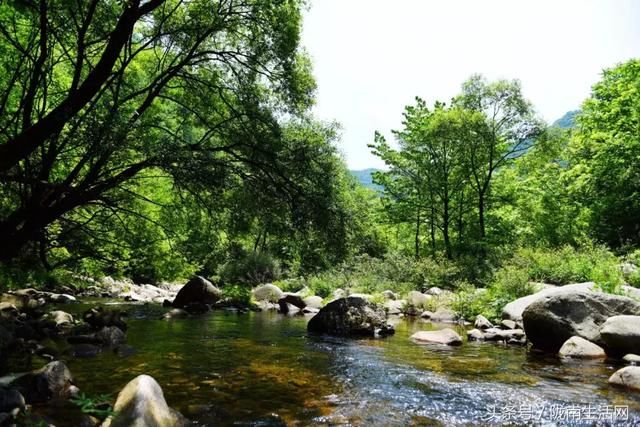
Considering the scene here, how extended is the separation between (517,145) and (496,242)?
7043 millimetres

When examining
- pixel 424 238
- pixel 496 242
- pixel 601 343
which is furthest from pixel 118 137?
pixel 424 238

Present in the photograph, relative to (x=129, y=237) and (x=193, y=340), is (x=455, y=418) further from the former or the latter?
(x=129, y=237)

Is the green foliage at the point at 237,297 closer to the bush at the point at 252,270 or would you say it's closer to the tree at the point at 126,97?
the bush at the point at 252,270

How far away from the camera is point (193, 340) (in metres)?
10.9

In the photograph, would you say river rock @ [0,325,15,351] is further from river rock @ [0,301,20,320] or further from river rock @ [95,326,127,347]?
river rock @ [0,301,20,320]

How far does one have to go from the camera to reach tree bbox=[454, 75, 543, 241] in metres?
29.2

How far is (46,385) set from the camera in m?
5.67

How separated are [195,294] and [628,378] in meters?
16.8

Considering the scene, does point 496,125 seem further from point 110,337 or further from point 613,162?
point 110,337

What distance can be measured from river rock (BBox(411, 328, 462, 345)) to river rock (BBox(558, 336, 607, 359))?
2.48 meters

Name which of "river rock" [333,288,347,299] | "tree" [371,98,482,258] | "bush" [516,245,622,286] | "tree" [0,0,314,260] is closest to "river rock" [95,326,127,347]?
"tree" [0,0,314,260]

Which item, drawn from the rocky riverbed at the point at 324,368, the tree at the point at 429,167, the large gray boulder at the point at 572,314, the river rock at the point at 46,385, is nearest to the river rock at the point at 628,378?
the rocky riverbed at the point at 324,368

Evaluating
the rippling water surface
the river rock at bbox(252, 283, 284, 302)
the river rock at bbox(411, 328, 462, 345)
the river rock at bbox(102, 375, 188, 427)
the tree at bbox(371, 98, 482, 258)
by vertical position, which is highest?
the tree at bbox(371, 98, 482, 258)

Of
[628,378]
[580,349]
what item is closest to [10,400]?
[628,378]
